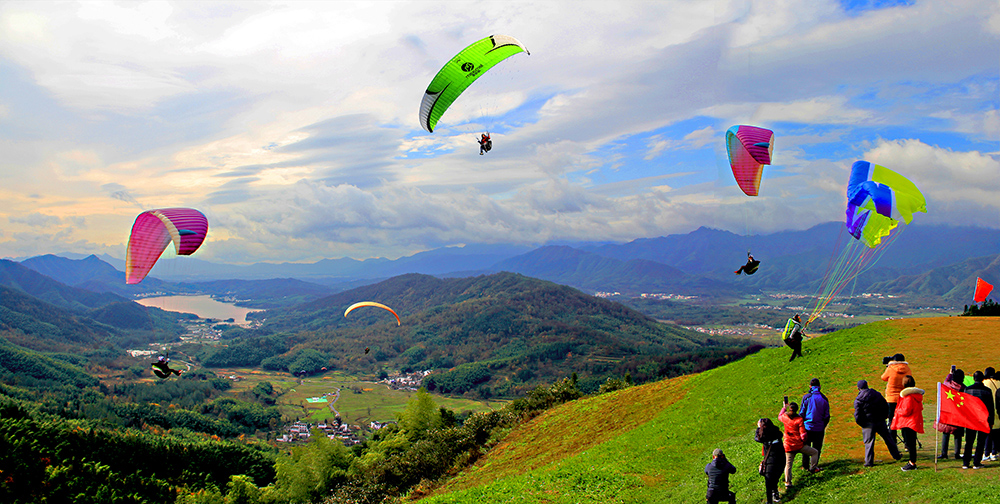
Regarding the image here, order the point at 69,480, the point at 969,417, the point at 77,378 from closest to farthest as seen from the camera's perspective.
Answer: the point at 969,417
the point at 69,480
the point at 77,378

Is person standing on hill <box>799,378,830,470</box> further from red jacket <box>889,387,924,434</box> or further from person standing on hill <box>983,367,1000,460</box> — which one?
person standing on hill <box>983,367,1000,460</box>

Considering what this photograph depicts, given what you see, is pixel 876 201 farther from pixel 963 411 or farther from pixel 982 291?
pixel 982 291

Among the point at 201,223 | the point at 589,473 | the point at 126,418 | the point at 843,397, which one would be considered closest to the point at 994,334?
the point at 843,397

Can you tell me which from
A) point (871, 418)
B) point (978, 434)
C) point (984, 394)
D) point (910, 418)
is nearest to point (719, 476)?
point (871, 418)

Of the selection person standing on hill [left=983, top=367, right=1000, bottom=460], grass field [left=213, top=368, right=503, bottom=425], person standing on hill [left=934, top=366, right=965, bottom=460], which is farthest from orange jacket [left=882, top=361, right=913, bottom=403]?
grass field [left=213, top=368, right=503, bottom=425]

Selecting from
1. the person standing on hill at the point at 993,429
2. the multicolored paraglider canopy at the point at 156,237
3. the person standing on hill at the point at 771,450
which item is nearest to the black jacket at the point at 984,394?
the person standing on hill at the point at 993,429

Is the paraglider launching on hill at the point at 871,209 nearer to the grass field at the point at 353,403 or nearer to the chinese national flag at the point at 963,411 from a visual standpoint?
the chinese national flag at the point at 963,411

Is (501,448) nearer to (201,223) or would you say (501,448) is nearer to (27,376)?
(201,223)
